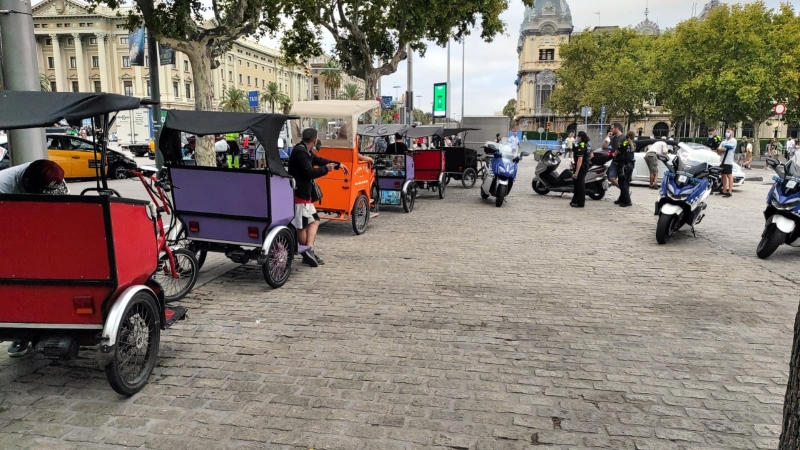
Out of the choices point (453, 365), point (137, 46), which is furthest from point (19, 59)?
point (137, 46)

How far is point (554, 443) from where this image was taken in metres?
3.29

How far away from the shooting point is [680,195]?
29.6 feet

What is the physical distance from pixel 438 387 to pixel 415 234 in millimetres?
6159

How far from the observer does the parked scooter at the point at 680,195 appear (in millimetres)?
9023

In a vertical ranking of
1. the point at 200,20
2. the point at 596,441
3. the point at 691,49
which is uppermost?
the point at 691,49

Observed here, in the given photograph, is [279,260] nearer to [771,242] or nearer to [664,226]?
[664,226]

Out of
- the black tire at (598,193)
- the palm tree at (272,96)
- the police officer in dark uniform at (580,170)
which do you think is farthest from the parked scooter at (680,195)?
the palm tree at (272,96)

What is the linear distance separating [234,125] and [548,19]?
91145 millimetres

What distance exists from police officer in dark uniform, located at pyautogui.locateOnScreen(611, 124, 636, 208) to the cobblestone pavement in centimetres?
591

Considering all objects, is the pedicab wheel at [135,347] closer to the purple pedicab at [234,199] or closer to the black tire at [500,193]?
the purple pedicab at [234,199]

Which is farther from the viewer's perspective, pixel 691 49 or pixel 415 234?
pixel 691 49

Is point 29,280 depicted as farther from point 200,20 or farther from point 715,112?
point 715,112

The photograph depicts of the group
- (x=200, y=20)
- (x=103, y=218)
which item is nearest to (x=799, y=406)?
(x=103, y=218)

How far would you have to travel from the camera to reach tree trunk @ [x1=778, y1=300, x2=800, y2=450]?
208cm
